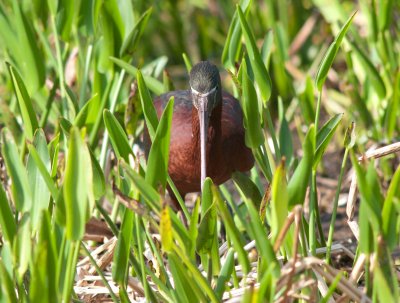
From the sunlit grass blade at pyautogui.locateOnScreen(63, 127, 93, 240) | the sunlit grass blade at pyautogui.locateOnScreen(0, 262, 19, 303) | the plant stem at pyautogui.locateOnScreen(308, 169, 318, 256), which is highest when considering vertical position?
the sunlit grass blade at pyautogui.locateOnScreen(63, 127, 93, 240)

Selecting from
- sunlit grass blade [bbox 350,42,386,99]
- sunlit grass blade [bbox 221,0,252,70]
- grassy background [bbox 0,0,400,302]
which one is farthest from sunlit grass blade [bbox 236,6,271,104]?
sunlit grass blade [bbox 350,42,386,99]

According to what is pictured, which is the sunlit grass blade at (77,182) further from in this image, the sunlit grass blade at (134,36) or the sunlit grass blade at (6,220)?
the sunlit grass blade at (134,36)

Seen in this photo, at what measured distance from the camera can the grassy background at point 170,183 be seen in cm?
185

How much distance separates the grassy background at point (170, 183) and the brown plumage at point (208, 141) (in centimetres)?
12

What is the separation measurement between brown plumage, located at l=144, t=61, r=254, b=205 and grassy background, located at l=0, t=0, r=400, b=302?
0.12 meters

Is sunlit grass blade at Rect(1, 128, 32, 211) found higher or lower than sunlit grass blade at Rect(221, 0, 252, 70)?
lower

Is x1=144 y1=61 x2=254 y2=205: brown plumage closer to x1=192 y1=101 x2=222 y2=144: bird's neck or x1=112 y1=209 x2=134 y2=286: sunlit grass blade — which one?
x1=192 y1=101 x2=222 y2=144: bird's neck

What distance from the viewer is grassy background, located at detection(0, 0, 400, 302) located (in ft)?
6.06

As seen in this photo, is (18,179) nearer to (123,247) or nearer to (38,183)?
(38,183)

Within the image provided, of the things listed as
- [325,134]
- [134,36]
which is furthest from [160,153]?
[134,36]

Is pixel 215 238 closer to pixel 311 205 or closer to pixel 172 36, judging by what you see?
pixel 311 205

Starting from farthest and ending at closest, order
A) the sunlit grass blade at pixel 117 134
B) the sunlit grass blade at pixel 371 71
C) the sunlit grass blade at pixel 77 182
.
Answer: the sunlit grass blade at pixel 371 71 < the sunlit grass blade at pixel 117 134 < the sunlit grass blade at pixel 77 182

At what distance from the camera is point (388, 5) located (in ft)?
10.5

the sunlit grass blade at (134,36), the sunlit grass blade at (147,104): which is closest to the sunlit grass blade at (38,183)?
the sunlit grass blade at (147,104)
